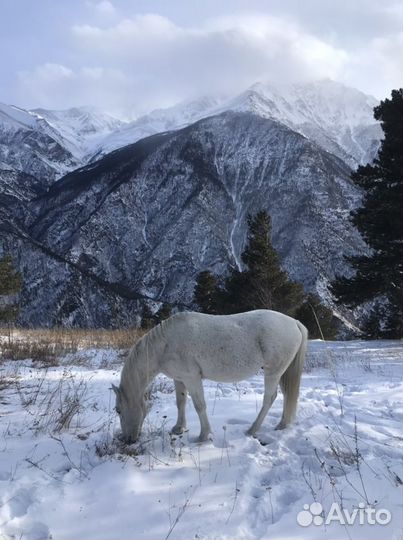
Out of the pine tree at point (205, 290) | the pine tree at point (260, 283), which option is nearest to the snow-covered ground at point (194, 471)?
the pine tree at point (260, 283)

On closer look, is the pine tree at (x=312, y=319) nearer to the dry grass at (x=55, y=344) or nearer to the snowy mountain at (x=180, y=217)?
the dry grass at (x=55, y=344)

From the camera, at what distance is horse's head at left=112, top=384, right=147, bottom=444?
487 cm

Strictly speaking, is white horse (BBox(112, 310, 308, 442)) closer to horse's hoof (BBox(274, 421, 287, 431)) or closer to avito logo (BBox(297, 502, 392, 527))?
horse's hoof (BBox(274, 421, 287, 431))

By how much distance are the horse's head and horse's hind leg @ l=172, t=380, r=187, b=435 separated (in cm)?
50

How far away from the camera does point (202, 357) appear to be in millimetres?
5004

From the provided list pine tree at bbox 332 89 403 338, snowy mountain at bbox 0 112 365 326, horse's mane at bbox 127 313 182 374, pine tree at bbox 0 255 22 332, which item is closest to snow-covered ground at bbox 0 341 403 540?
horse's mane at bbox 127 313 182 374

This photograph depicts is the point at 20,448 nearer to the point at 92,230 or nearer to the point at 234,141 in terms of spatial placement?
the point at 92,230

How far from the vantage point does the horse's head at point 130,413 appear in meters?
4.87

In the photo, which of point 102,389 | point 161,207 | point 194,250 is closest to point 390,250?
point 102,389

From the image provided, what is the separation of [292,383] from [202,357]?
1292 millimetres

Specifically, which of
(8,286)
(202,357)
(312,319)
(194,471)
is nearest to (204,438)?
(194,471)

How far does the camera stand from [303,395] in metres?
6.77

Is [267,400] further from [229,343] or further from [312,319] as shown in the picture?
[312,319]

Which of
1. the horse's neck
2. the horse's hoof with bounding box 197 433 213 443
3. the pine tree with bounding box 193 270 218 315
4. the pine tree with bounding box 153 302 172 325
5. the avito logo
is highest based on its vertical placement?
the horse's neck
